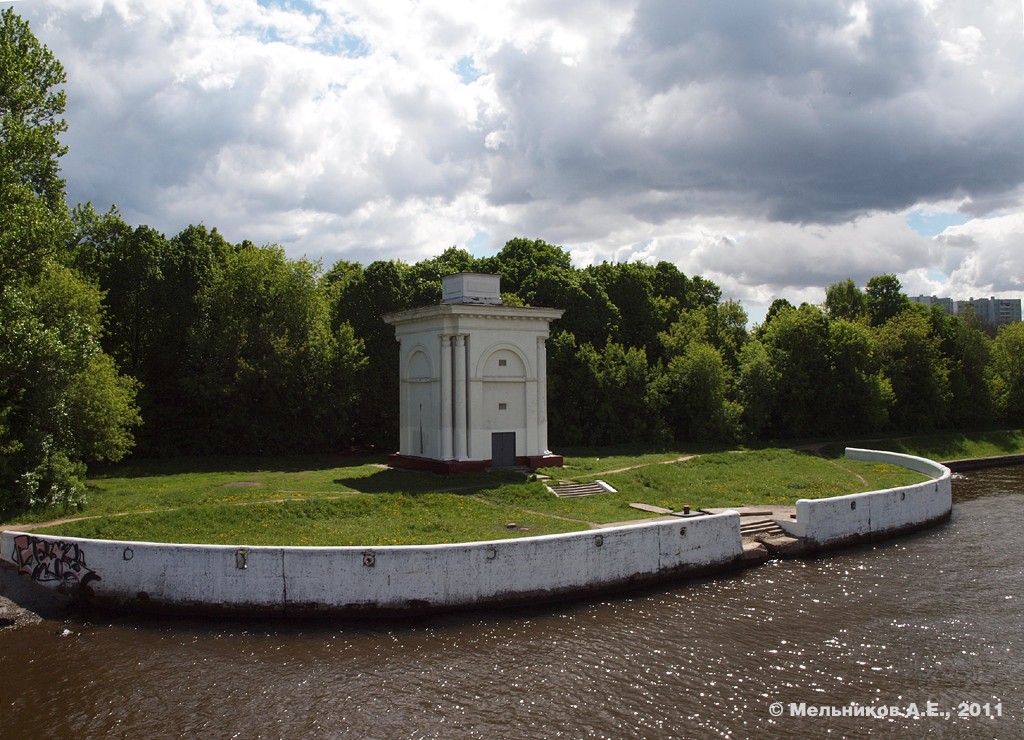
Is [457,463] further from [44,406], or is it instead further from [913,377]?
[913,377]

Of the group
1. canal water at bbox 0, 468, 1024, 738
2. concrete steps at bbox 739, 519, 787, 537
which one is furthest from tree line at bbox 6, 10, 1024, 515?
concrete steps at bbox 739, 519, 787, 537

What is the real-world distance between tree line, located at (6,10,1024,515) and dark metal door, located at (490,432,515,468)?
44.8 feet

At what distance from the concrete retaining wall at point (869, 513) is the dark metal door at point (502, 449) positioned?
12499mm

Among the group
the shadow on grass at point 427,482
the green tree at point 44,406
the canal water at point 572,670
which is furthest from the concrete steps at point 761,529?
the green tree at point 44,406

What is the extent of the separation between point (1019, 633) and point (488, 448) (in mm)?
21306

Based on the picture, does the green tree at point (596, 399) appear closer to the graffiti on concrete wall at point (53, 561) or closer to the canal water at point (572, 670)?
the canal water at point (572, 670)

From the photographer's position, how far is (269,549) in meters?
22.0

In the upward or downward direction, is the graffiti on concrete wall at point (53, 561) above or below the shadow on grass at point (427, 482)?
below

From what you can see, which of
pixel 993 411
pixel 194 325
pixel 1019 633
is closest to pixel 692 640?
pixel 1019 633

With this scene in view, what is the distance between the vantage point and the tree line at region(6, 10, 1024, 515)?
30.4m

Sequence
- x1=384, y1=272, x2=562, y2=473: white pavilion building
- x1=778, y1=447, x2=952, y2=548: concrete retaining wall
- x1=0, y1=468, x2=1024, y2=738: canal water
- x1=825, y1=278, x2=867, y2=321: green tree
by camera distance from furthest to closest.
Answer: x1=825, y1=278, x2=867, y2=321: green tree
x1=384, y1=272, x2=562, y2=473: white pavilion building
x1=778, y1=447, x2=952, y2=548: concrete retaining wall
x1=0, y1=468, x2=1024, y2=738: canal water

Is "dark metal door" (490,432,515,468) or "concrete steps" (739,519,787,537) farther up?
"dark metal door" (490,432,515,468)

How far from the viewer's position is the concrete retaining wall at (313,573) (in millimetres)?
21812

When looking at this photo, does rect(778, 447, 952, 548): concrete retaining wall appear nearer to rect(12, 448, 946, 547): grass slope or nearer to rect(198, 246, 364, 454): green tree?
Answer: rect(12, 448, 946, 547): grass slope
